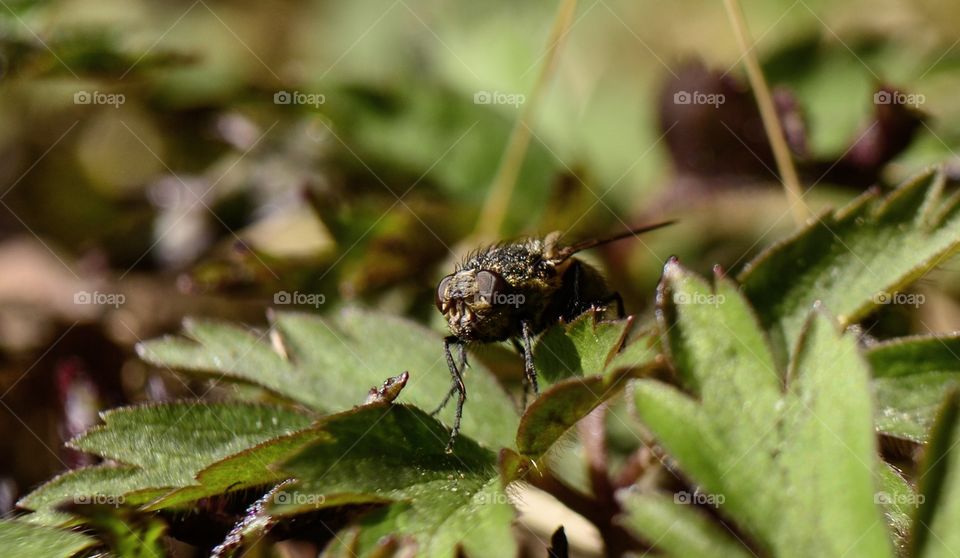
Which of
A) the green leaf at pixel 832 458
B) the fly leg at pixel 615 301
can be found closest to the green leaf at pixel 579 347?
the green leaf at pixel 832 458

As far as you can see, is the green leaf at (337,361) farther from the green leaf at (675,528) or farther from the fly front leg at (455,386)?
the green leaf at (675,528)

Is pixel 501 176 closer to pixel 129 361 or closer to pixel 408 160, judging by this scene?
pixel 408 160

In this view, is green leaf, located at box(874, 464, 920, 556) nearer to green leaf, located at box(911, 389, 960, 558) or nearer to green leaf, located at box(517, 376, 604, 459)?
green leaf, located at box(911, 389, 960, 558)

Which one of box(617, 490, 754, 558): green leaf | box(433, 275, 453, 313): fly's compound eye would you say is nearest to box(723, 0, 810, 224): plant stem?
box(433, 275, 453, 313): fly's compound eye

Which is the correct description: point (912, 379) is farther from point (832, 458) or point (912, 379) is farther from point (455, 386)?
point (455, 386)

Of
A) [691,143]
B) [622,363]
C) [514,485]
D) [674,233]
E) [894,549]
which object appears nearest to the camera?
[894,549]

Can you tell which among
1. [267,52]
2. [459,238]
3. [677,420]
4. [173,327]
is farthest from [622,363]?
[267,52]
